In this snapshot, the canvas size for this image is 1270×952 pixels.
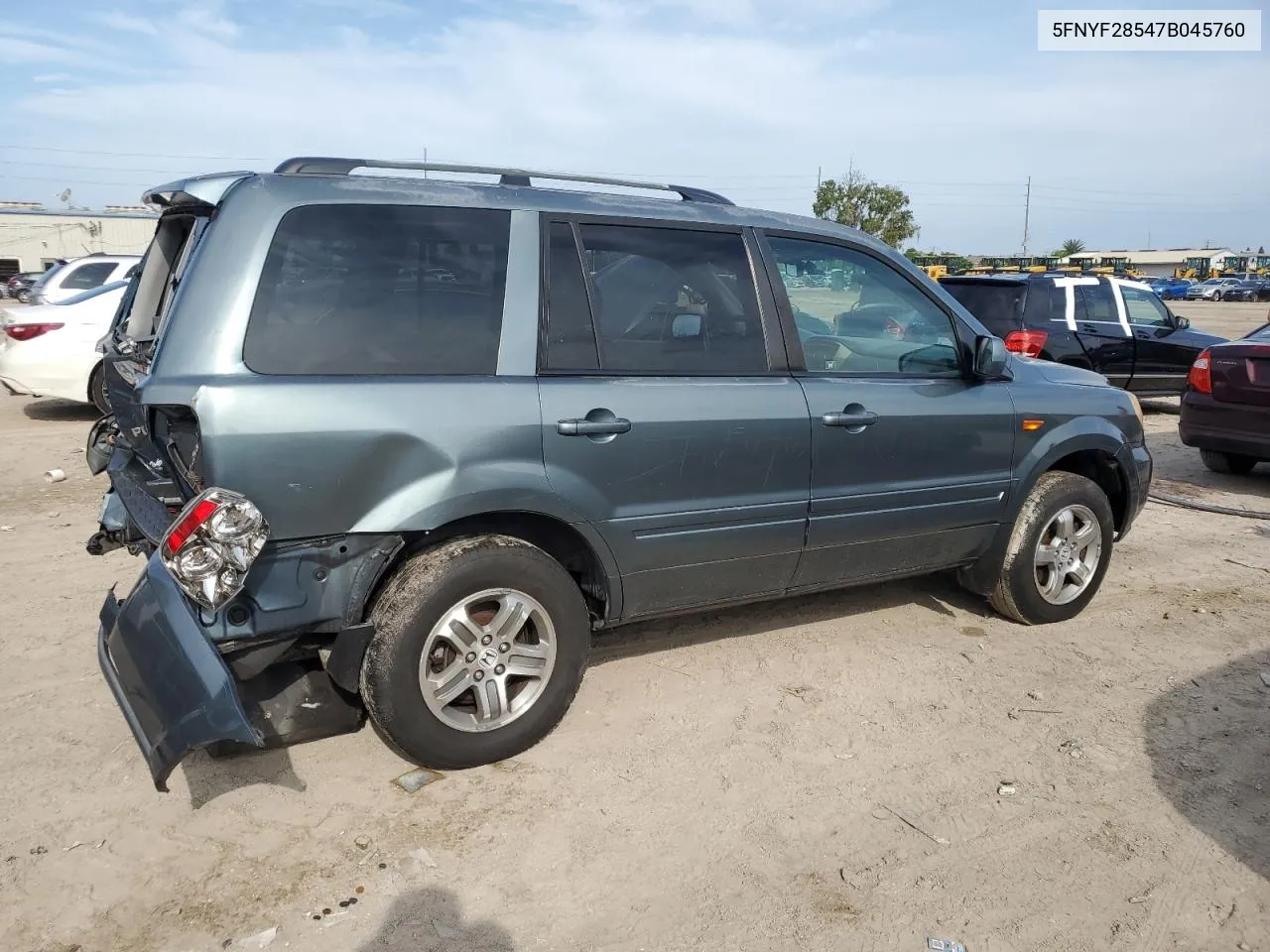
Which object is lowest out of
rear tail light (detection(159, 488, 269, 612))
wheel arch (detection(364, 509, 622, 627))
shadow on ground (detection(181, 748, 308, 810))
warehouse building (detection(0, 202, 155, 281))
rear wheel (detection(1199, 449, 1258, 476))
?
shadow on ground (detection(181, 748, 308, 810))

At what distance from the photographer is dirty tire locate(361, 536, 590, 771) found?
308 centimetres

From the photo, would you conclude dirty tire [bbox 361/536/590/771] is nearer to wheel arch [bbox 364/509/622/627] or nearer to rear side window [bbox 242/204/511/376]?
wheel arch [bbox 364/509/622/627]

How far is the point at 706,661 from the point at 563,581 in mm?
1171

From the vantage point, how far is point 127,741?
11.4 ft

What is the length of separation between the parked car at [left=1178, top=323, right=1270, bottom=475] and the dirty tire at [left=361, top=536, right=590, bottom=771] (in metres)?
6.94

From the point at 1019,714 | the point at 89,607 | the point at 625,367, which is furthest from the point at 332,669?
the point at 1019,714

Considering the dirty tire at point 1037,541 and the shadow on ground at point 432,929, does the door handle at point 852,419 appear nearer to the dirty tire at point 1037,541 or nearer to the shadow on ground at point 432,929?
the dirty tire at point 1037,541

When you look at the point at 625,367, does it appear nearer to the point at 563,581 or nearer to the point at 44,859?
the point at 563,581

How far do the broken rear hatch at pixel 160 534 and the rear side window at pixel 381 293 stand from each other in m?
0.30

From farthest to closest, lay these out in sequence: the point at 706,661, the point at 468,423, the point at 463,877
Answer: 1. the point at 706,661
2. the point at 468,423
3. the point at 463,877

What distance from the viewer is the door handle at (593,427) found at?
3.28 meters

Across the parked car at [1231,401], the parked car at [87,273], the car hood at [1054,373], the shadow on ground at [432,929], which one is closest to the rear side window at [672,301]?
the car hood at [1054,373]

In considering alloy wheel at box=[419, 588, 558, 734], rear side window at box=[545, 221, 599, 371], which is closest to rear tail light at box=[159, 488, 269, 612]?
alloy wheel at box=[419, 588, 558, 734]

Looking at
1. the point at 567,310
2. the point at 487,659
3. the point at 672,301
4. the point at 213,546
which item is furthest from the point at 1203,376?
the point at 213,546
